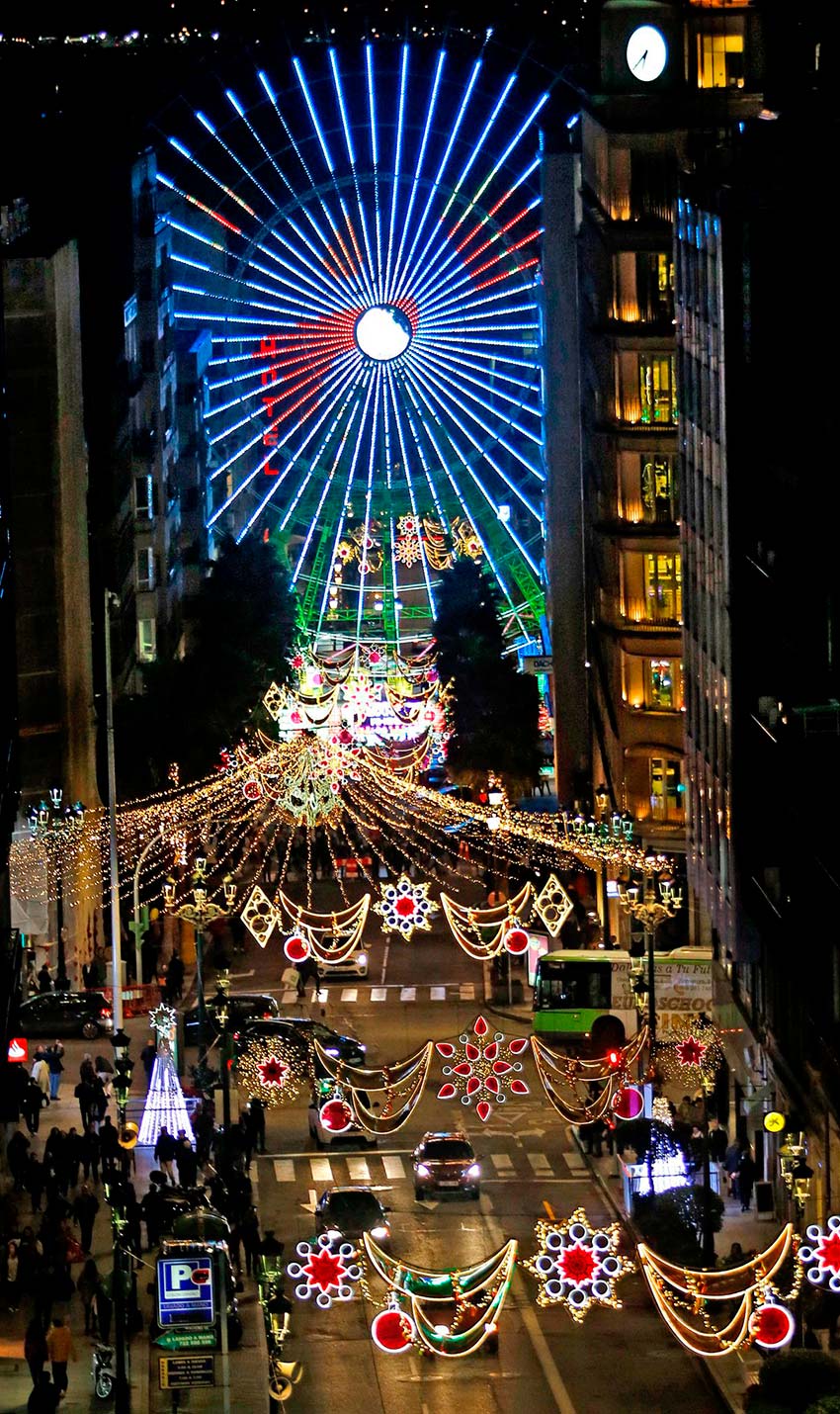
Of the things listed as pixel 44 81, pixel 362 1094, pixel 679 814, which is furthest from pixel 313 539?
pixel 362 1094

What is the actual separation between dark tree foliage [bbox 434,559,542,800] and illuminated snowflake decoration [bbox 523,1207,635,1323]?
53987 mm

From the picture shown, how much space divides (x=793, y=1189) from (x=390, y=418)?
8441 cm

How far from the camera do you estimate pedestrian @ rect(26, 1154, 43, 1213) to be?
64.6 meters

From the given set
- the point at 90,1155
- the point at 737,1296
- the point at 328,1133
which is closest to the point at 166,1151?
the point at 90,1155

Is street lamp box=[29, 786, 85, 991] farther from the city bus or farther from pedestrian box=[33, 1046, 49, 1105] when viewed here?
the city bus

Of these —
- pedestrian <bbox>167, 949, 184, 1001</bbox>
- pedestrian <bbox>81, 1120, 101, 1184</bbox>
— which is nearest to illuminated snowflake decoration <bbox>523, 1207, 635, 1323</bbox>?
pedestrian <bbox>81, 1120, 101, 1184</bbox>

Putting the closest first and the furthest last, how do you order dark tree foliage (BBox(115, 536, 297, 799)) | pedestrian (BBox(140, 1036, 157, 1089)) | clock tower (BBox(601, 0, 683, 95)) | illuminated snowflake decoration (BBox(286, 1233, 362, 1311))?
illuminated snowflake decoration (BBox(286, 1233, 362, 1311)) → pedestrian (BBox(140, 1036, 157, 1089)) → clock tower (BBox(601, 0, 683, 95)) → dark tree foliage (BBox(115, 536, 297, 799))

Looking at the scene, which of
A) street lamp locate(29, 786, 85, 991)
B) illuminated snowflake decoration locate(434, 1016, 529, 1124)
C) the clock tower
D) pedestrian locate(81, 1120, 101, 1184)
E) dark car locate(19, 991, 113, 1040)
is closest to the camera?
pedestrian locate(81, 1120, 101, 1184)

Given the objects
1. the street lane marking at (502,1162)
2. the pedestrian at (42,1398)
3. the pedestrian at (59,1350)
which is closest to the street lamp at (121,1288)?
the pedestrian at (59,1350)

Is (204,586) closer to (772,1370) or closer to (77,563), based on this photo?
(77,563)

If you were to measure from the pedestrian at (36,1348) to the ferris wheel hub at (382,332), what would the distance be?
83069mm

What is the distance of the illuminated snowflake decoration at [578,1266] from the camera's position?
5197cm

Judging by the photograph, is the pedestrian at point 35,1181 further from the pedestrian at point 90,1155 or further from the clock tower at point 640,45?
the clock tower at point 640,45

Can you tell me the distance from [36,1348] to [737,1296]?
10.3m
